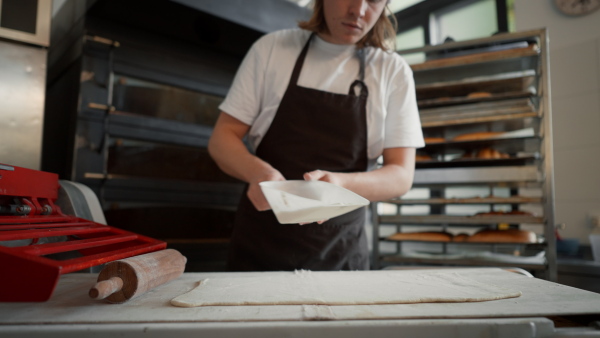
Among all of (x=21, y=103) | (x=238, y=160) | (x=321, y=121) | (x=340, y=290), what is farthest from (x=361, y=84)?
(x=21, y=103)

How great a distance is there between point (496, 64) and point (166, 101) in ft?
6.27

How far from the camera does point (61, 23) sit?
2.17 m

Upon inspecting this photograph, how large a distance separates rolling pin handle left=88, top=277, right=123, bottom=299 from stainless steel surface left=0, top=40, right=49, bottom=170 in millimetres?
1129

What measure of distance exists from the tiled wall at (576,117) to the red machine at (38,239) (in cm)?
279

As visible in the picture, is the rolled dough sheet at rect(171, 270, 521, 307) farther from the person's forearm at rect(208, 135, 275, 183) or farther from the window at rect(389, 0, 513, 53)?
the window at rect(389, 0, 513, 53)

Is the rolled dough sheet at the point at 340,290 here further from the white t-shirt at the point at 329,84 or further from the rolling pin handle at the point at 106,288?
the white t-shirt at the point at 329,84

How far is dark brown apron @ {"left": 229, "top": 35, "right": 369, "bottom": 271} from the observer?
131cm

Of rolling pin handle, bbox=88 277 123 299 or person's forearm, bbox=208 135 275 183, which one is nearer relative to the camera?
rolling pin handle, bbox=88 277 123 299

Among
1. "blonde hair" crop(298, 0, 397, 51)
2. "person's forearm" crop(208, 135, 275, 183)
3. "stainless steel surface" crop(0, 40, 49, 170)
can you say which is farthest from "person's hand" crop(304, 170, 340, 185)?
"stainless steel surface" crop(0, 40, 49, 170)

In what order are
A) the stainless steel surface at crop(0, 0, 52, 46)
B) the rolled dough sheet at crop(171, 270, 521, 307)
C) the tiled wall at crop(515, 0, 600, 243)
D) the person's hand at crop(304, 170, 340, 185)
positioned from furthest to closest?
the tiled wall at crop(515, 0, 600, 243), the stainless steel surface at crop(0, 0, 52, 46), the person's hand at crop(304, 170, 340, 185), the rolled dough sheet at crop(171, 270, 521, 307)

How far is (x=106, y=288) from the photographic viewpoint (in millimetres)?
583

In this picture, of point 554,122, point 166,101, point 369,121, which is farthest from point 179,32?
point 554,122

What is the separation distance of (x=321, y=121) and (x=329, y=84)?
14 cm

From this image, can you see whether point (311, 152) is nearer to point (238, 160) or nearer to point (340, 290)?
point (238, 160)
